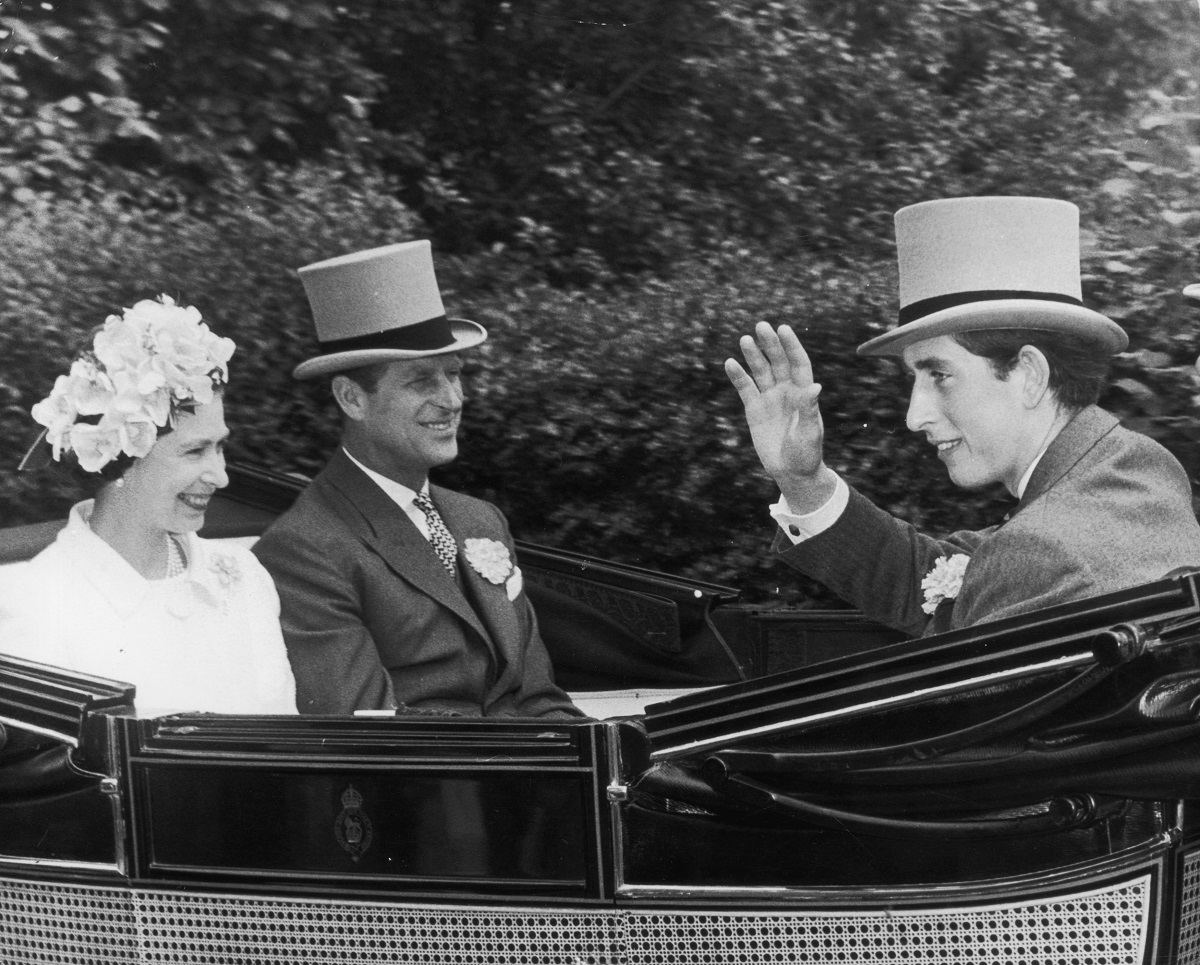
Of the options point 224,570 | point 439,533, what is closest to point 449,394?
point 439,533

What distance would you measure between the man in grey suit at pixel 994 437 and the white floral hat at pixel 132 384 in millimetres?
957

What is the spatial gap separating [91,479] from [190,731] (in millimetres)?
499

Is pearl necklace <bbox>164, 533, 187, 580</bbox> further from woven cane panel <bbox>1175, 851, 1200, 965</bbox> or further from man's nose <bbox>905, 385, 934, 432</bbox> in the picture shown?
woven cane panel <bbox>1175, 851, 1200, 965</bbox>

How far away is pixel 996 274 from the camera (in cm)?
242

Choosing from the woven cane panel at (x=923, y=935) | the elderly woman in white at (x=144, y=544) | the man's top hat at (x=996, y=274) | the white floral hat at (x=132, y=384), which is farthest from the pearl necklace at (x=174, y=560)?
the man's top hat at (x=996, y=274)

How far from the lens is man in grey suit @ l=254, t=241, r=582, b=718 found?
283cm

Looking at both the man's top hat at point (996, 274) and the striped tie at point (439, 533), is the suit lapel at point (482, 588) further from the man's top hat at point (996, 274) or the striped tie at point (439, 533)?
the man's top hat at point (996, 274)

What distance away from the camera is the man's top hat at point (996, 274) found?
2.39 m

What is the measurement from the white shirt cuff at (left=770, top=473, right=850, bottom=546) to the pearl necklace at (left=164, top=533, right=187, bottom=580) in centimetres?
108

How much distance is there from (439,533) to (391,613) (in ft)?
0.66

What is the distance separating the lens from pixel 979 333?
2.40 metres

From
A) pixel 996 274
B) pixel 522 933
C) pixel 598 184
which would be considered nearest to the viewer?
pixel 522 933

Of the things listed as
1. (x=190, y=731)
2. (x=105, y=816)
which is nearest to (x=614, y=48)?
(x=190, y=731)

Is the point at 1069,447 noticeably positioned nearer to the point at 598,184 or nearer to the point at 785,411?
the point at 785,411
